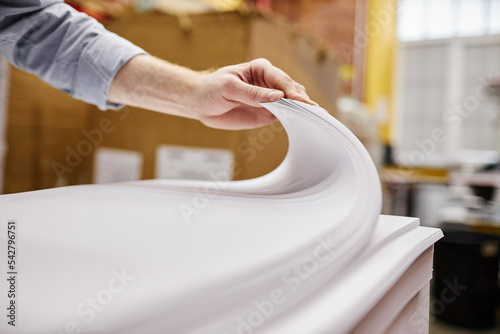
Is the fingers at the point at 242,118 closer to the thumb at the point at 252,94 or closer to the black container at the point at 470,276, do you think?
the thumb at the point at 252,94

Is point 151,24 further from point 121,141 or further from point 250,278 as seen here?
point 250,278

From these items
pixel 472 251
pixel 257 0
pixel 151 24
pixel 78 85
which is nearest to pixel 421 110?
pixel 472 251

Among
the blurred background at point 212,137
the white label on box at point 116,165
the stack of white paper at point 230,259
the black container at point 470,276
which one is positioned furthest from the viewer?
the black container at point 470,276

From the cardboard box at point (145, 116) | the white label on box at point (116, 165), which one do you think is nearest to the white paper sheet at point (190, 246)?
the cardboard box at point (145, 116)

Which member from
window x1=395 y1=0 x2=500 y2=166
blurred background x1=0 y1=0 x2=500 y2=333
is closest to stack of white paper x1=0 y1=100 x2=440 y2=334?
blurred background x1=0 y1=0 x2=500 y2=333

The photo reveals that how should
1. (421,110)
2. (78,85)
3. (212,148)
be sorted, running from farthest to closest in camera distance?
(421,110) → (212,148) → (78,85)

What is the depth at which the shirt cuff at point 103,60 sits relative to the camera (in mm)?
513

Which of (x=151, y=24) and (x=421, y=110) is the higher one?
(x=151, y=24)

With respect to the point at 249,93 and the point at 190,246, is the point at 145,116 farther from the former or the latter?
the point at 190,246

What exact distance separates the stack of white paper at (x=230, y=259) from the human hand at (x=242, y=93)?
0.03 meters

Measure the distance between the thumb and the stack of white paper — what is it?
1 centimetres

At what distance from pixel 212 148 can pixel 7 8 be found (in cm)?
55

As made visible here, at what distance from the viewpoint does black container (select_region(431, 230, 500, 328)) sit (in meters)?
1.63

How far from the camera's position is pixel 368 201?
317mm
